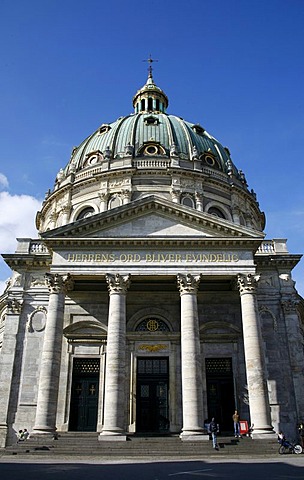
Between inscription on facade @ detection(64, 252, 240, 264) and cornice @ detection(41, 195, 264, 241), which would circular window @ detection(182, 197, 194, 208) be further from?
inscription on facade @ detection(64, 252, 240, 264)

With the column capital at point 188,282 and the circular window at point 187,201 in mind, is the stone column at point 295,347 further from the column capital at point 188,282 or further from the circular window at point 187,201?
the circular window at point 187,201

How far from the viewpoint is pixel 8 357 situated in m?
26.1

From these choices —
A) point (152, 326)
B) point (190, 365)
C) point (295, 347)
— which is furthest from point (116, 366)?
point (295, 347)

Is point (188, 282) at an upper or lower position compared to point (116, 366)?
upper

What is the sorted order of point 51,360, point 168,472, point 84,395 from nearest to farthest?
point 168,472 < point 51,360 < point 84,395

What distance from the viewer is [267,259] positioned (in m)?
28.1

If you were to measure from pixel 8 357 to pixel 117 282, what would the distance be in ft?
27.2

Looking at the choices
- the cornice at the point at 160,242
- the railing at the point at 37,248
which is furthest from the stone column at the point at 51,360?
the railing at the point at 37,248

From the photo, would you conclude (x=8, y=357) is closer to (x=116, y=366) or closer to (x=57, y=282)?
(x=57, y=282)

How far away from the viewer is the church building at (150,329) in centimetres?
2223

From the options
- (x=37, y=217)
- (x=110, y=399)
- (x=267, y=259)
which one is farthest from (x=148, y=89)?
(x=110, y=399)

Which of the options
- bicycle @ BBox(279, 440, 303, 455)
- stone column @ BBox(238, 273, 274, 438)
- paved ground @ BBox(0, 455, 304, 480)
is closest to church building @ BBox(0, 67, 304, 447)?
stone column @ BBox(238, 273, 274, 438)

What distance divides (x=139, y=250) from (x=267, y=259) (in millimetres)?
8667

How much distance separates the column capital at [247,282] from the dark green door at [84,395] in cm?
976
